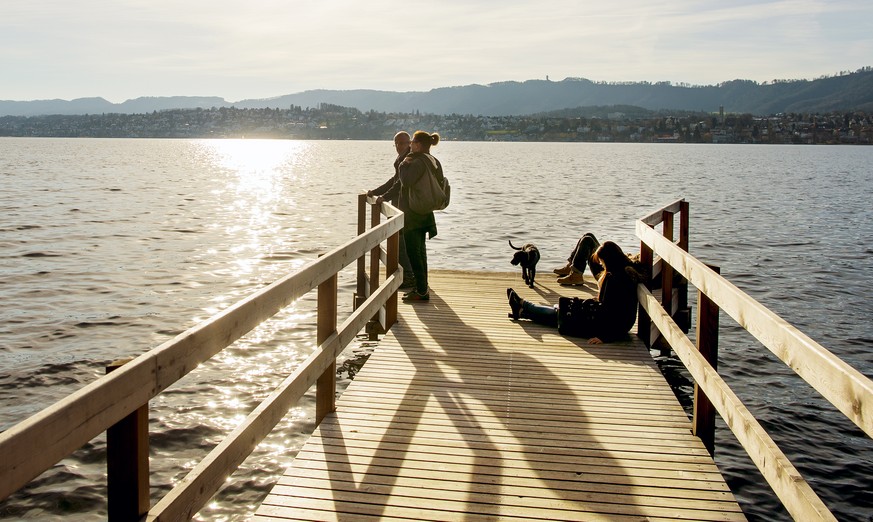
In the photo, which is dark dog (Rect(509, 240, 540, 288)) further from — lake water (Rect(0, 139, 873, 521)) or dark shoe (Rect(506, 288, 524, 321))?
dark shoe (Rect(506, 288, 524, 321))

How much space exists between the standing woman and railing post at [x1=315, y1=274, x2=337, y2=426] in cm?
369

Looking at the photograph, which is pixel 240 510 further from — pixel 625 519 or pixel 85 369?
pixel 85 369

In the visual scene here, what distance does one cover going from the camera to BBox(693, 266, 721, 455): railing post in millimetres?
5461

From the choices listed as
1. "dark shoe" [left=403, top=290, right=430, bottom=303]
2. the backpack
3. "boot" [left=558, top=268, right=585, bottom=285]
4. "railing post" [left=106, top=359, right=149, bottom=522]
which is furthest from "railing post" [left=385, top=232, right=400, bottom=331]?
"railing post" [left=106, top=359, right=149, bottom=522]

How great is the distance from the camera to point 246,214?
1385 inches

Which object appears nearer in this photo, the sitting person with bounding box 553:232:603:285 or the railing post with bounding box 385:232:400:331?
the railing post with bounding box 385:232:400:331

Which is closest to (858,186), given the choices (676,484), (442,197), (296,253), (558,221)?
(558,221)

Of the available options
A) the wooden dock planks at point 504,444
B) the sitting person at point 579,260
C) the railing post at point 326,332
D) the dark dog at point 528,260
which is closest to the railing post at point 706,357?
the wooden dock planks at point 504,444

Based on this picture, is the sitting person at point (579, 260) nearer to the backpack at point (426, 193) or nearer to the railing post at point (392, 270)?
the backpack at point (426, 193)

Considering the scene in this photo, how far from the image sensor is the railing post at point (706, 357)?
17.9 feet

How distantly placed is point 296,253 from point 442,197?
13431mm

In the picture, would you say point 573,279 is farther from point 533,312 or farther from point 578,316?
point 578,316

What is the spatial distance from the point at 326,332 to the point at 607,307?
11.9 feet

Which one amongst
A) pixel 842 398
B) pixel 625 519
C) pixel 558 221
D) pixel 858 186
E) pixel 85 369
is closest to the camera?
pixel 842 398
